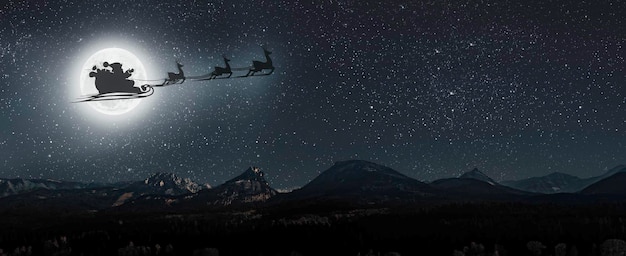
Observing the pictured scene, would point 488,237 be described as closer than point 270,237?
Yes

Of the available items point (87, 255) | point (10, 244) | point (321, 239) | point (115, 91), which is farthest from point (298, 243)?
point (10, 244)

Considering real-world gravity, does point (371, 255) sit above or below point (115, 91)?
below

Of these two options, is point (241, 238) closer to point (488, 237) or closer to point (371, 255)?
point (371, 255)

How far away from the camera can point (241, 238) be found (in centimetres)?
19038

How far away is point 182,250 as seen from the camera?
529 feet

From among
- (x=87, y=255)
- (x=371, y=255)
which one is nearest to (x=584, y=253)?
(x=371, y=255)

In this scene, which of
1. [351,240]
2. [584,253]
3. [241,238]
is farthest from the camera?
[241,238]

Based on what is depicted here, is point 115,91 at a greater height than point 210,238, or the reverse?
point 115,91

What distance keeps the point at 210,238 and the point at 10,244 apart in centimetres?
8505

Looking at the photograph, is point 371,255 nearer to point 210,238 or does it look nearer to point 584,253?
point 584,253

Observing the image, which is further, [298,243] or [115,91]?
[298,243]

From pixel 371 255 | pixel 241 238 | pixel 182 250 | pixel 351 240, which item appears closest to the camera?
pixel 371 255

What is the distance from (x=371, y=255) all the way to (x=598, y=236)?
106m

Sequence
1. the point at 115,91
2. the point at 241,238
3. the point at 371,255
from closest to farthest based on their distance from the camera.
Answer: the point at 115,91 < the point at 371,255 < the point at 241,238
